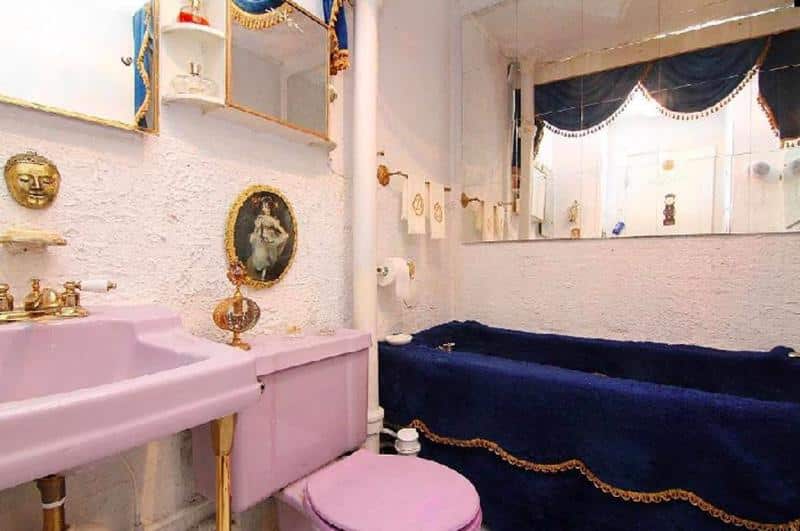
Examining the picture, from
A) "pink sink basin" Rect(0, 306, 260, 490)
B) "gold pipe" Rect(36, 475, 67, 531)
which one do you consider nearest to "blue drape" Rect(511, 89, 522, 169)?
"pink sink basin" Rect(0, 306, 260, 490)

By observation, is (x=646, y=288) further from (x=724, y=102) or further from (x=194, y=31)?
(x=194, y=31)

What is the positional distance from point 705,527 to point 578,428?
338 mm

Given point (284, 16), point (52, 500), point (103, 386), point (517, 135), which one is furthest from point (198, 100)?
point (517, 135)

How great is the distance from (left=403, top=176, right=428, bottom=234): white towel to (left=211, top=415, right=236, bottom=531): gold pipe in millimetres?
1130

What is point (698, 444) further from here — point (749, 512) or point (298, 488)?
point (298, 488)

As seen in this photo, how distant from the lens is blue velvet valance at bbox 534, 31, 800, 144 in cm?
163

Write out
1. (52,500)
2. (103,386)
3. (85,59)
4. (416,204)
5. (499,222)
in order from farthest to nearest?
(499,222) → (416,204) → (85,59) → (52,500) → (103,386)

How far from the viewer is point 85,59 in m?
0.94

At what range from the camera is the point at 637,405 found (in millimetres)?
1086

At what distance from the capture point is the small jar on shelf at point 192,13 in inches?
41.1

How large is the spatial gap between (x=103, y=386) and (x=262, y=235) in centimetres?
80

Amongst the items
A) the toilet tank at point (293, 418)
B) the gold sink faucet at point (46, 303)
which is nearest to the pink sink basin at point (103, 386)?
the gold sink faucet at point (46, 303)

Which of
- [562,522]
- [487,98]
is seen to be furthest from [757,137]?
[562,522]

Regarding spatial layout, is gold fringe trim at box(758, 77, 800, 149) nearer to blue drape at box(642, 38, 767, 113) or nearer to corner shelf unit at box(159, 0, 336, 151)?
blue drape at box(642, 38, 767, 113)
